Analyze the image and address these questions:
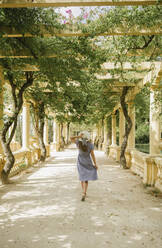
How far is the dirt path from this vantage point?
3152 millimetres

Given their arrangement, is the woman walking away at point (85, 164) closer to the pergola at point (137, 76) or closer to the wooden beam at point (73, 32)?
the pergola at point (137, 76)

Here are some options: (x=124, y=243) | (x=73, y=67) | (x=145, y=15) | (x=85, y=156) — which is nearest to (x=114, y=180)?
(x=85, y=156)

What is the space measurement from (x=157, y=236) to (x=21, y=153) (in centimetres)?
799

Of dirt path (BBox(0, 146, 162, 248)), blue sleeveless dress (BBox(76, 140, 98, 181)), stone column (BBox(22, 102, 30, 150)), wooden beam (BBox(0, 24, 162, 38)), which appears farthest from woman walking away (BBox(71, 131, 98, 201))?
stone column (BBox(22, 102, 30, 150))

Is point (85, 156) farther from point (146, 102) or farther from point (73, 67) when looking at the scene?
point (146, 102)

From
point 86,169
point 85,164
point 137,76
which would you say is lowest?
point 86,169

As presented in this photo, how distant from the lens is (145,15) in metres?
4.34

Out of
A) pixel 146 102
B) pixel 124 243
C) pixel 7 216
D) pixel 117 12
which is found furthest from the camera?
pixel 146 102

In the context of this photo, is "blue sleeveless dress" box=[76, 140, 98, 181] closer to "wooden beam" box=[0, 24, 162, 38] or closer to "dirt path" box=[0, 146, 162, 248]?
"dirt path" box=[0, 146, 162, 248]

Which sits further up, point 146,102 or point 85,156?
point 146,102

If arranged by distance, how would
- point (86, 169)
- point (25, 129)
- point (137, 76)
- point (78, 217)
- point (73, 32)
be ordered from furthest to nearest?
point (25, 129) < point (137, 76) < point (86, 169) < point (73, 32) < point (78, 217)

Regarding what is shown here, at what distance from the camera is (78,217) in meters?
4.07

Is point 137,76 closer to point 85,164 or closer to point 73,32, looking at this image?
point 73,32

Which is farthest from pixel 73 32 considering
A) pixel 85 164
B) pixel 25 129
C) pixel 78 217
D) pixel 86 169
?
pixel 25 129
